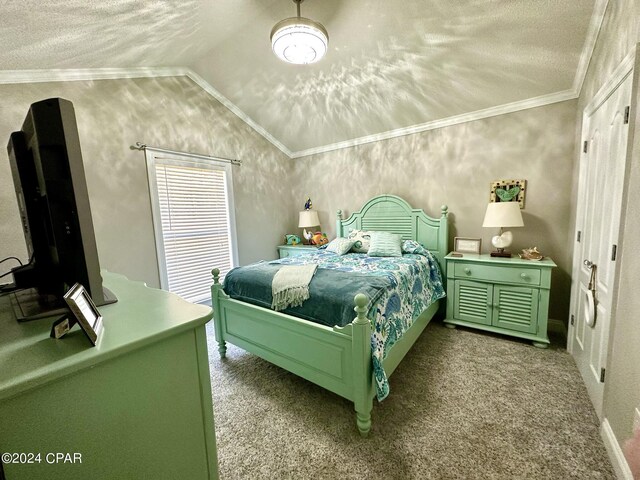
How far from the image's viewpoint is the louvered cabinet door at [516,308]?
2.34 metres

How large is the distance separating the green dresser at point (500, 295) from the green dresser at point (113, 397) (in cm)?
258

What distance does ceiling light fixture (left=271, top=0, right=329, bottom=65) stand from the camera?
5.96ft

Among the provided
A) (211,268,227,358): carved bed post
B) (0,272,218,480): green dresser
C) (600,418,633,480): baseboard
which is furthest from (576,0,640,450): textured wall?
(211,268,227,358): carved bed post

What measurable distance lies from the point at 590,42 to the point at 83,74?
13.4 ft

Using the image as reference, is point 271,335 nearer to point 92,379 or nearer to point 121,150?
point 92,379

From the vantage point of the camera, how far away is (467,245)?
113 inches

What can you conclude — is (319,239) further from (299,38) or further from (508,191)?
(299,38)

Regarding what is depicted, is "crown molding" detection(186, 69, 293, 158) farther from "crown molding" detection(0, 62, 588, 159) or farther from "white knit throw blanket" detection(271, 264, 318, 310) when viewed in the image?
"white knit throw blanket" detection(271, 264, 318, 310)

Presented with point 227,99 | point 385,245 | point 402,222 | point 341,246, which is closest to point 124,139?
point 227,99

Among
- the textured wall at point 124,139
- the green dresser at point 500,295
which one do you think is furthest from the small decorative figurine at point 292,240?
the green dresser at point 500,295

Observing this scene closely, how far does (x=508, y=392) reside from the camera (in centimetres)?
178

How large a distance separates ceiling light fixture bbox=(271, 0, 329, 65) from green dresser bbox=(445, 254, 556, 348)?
2.29m

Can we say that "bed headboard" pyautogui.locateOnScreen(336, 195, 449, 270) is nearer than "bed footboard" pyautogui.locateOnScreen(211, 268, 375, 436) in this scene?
No

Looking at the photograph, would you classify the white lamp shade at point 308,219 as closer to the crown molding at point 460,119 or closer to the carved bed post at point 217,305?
the crown molding at point 460,119
